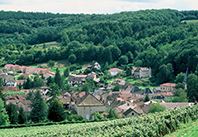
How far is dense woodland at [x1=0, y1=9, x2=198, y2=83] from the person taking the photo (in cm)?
7988

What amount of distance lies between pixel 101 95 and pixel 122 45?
4989 cm

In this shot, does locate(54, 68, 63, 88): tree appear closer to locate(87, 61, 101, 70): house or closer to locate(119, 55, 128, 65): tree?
locate(87, 61, 101, 70): house

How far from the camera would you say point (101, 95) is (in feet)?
186

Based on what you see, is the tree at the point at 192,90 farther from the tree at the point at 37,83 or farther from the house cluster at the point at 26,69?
the house cluster at the point at 26,69

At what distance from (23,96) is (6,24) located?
10688 centimetres

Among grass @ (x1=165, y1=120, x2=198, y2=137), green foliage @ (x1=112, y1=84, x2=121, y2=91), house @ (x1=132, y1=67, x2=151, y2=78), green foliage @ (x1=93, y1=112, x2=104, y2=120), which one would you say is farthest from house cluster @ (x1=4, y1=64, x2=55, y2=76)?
grass @ (x1=165, y1=120, x2=198, y2=137)

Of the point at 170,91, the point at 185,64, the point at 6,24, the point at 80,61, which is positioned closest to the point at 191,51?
the point at 185,64

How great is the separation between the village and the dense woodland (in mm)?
6759

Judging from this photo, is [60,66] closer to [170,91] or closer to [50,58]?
[50,58]

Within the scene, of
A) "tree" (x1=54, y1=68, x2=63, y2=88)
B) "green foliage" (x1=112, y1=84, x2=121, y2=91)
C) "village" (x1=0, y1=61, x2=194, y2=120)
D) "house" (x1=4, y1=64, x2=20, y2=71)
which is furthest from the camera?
"house" (x1=4, y1=64, x2=20, y2=71)

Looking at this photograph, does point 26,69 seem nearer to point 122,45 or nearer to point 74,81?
point 74,81

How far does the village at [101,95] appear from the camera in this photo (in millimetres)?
36344

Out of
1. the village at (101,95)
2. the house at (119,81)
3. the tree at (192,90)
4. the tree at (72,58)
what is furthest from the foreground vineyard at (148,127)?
the tree at (72,58)

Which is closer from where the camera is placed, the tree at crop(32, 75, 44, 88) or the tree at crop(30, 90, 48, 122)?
the tree at crop(30, 90, 48, 122)
